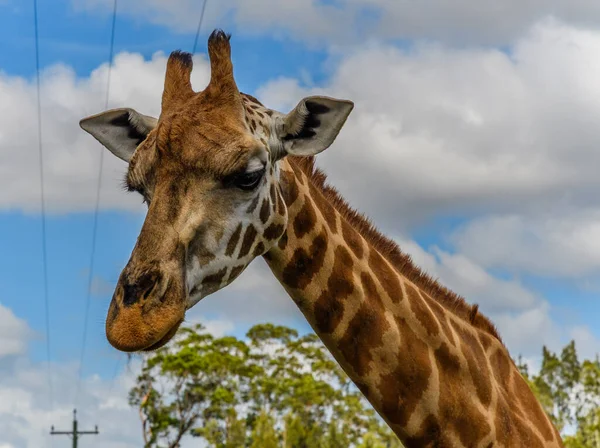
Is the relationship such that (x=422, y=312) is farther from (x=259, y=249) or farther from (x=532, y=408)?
(x=259, y=249)

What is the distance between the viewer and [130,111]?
266 inches

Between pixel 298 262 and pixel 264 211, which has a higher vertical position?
pixel 264 211

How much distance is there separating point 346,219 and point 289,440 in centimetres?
4394

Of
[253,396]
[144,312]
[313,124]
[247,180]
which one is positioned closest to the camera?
[144,312]

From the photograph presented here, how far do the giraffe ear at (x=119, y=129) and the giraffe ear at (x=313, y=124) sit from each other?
111cm

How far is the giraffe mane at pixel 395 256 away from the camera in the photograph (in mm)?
6980

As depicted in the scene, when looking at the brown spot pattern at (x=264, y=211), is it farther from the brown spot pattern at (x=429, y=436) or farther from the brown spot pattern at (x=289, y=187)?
the brown spot pattern at (x=429, y=436)

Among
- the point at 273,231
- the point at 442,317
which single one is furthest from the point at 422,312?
the point at 273,231

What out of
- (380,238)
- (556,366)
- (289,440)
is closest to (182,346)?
(289,440)

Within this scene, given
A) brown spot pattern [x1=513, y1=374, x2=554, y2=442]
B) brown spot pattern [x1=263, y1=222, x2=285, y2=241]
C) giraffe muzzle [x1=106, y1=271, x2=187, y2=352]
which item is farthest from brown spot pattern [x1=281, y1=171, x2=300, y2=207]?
brown spot pattern [x1=513, y1=374, x2=554, y2=442]

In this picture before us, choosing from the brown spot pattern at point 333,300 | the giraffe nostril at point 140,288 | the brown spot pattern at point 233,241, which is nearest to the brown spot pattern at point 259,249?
the brown spot pattern at point 233,241

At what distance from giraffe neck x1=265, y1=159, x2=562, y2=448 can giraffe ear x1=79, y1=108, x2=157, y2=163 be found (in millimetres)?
1112

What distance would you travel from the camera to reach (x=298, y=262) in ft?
20.7

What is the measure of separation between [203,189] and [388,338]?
168 cm
